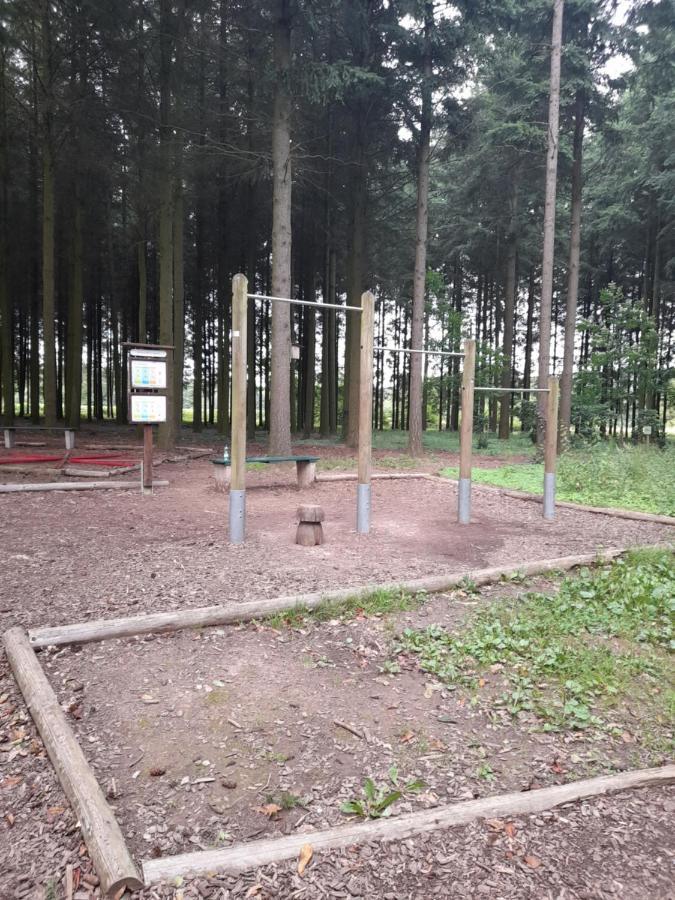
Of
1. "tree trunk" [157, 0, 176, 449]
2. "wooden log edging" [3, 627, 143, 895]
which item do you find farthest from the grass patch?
"tree trunk" [157, 0, 176, 449]

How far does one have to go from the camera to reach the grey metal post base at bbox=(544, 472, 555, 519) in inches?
265

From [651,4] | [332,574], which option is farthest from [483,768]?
[651,4]

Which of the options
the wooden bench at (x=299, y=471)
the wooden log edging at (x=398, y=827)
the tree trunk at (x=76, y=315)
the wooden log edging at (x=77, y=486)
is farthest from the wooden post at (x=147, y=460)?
the tree trunk at (x=76, y=315)

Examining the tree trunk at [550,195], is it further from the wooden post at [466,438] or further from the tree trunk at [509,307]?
the wooden post at [466,438]

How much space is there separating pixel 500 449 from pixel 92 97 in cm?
1253

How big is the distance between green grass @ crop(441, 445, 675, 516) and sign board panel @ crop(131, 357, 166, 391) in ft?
16.5

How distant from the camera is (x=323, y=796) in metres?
Answer: 2.08

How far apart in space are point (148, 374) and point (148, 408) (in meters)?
0.45

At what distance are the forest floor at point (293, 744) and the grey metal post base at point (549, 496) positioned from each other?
2.56 m

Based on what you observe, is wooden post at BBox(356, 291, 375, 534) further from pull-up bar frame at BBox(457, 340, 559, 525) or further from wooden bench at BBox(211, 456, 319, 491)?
wooden bench at BBox(211, 456, 319, 491)

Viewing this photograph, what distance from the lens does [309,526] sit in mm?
5188

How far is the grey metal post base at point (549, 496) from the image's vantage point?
22.1ft

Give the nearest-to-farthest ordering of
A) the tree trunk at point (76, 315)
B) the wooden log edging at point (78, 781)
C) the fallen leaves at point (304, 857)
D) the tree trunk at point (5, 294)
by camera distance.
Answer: the wooden log edging at point (78, 781), the fallen leaves at point (304, 857), the tree trunk at point (5, 294), the tree trunk at point (76, 315)

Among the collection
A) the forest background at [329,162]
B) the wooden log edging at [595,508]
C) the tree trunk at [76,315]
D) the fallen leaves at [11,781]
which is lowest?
the fallen leaves at [11,781]
